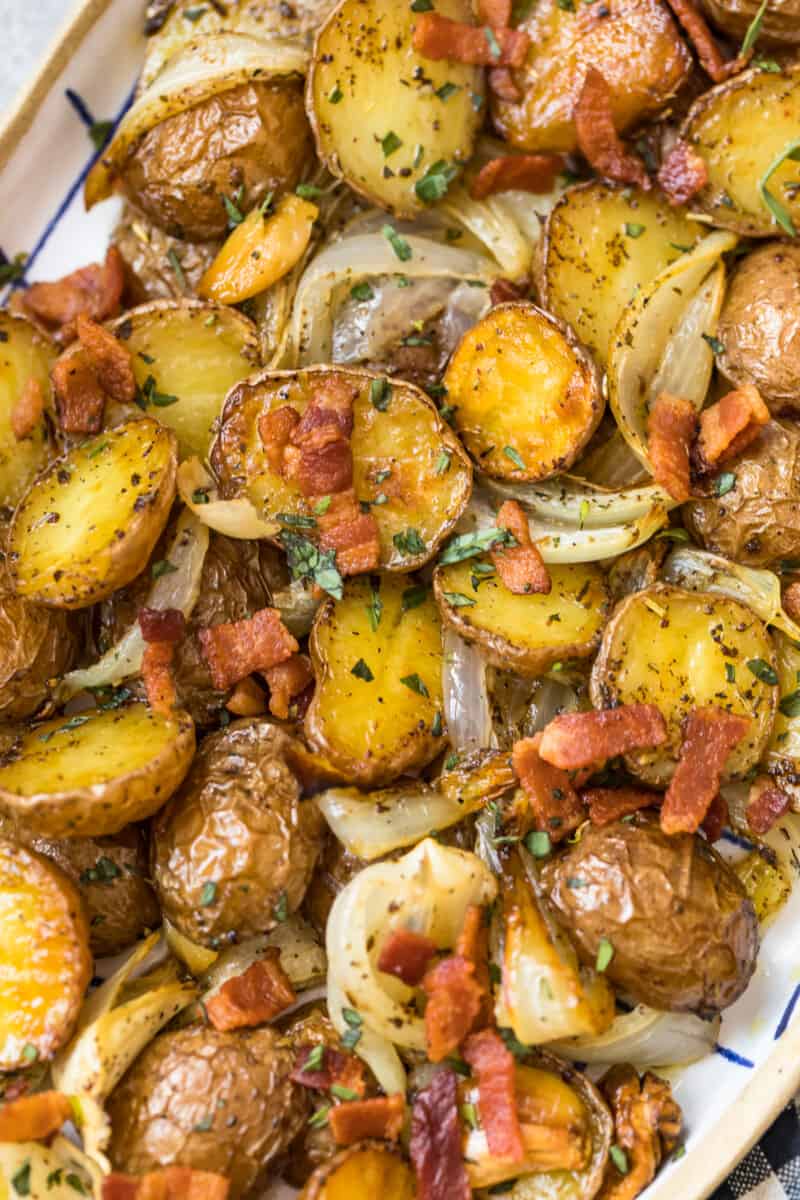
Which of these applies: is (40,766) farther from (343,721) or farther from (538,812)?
(538,812)

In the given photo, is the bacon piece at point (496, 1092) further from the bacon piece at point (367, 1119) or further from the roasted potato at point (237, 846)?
the roasted potato at point (237, 846)

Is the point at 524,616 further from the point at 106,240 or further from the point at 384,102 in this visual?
the point at 106,240

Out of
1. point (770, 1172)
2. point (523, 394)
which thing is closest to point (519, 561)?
point (523, 394)

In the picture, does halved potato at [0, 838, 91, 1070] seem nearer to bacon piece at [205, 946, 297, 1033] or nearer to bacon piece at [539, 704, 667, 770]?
bacon piece at [205, 946, 297, 1033]

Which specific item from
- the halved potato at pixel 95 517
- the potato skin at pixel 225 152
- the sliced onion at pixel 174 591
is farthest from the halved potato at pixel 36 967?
Answer: the potato skin at pixel 225 152

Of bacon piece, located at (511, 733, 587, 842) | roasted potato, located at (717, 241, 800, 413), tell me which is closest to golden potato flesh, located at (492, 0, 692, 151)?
roasted potato, located at (717, 241, 800, 413)

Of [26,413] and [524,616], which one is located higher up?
[26,413]
